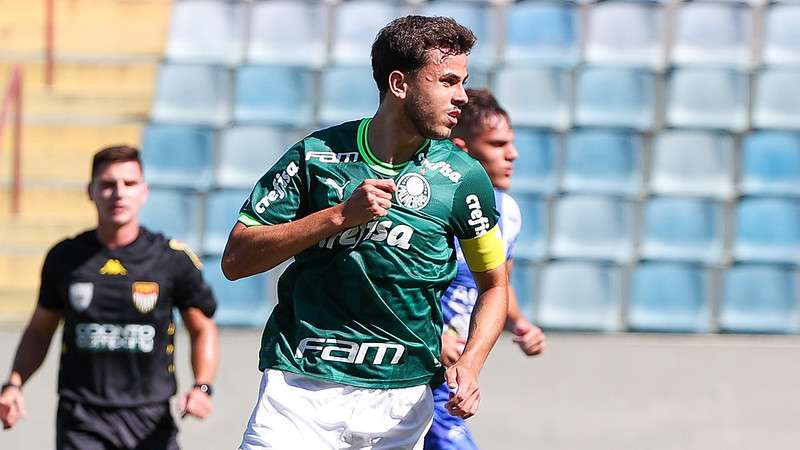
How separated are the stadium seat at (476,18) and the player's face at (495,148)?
7.50 metres

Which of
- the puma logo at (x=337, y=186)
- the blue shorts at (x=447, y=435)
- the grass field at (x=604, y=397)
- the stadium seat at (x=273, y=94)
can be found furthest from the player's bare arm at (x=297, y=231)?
the stadium seat at (x=273, y=94)

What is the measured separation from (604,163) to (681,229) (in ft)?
2.87

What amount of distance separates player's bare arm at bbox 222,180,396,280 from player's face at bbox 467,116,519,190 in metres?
1.66

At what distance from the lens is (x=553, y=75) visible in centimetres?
1217

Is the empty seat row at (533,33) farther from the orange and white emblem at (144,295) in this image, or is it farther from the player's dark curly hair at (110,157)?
the orange and white emblem at (144,295)

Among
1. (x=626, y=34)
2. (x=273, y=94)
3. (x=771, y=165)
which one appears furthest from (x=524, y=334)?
(x=626, y=34)

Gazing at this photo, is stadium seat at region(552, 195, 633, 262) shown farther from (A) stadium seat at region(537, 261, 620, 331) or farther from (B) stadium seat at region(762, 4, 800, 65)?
(B) stadium seat at region(762, 4, 800, 65)

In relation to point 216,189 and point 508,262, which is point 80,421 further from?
point 216,189

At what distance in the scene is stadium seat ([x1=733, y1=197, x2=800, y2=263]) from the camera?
37.1 feet

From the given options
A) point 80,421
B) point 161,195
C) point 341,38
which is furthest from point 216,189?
point 80,421

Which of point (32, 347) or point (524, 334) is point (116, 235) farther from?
point (524, 334)

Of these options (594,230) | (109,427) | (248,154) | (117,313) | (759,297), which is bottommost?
(759,297)

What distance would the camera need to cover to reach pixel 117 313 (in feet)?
17.3

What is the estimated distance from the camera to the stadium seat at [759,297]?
427 inches
